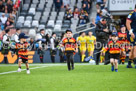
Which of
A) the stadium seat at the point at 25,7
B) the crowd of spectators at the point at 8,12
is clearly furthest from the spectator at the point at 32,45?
the stadium seat at the point at 25,7

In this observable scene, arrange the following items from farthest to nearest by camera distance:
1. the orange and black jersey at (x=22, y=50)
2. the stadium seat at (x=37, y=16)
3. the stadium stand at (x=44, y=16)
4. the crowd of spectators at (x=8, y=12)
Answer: the stadium seat at (x=37, y=16) < the stadium stand at (x=44, y=16) < the crowd of spectators at (x=8, y=12) < the orange and black jersey at (x=22, y=50)

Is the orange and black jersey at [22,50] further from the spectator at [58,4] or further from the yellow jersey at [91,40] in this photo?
the spectator at [58,4]

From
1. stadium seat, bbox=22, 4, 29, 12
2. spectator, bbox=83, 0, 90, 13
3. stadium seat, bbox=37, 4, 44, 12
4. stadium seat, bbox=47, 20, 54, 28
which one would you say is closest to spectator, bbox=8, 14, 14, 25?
stadium seat, bbox=47, 20, 54, 28

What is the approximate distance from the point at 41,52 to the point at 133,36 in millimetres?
10739

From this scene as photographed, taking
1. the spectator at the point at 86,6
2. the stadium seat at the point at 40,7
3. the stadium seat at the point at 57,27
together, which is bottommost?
the stadium seat at the point at 57,27

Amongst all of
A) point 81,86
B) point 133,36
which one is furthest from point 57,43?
point 81,86

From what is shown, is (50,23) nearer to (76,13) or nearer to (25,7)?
(76,13)

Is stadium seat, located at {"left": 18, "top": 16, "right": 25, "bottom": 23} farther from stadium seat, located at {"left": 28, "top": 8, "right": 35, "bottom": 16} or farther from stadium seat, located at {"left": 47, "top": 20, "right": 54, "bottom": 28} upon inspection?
stadium seat, located at {"left": 47, "top": 20, "right": 54, "bottom": 28}

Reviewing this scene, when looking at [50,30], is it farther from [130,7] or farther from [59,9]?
[130,7]

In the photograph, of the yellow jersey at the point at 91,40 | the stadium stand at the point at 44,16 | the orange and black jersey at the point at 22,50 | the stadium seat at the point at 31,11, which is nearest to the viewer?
the orange and black jersey at the point at 22,50

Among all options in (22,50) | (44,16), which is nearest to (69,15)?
(44,16)

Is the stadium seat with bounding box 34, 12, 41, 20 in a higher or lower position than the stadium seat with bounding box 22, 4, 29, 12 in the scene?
lower

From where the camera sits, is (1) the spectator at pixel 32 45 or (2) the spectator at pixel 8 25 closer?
(1) the spectator at pixel 32 45

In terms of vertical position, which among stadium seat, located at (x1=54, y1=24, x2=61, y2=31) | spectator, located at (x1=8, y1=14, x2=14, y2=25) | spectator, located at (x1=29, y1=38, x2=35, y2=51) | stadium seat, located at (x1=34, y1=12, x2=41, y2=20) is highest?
stadium seat, located at (x1=34, y1=12, x2=41, y2=20)
